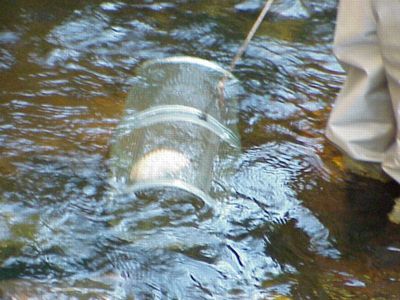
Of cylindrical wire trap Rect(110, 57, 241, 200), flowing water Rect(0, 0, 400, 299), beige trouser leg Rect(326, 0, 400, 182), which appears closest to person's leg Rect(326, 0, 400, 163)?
beige trouser leg Rect(326, 0, 400, 182)

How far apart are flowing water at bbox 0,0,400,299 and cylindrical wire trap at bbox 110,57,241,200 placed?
5.6 inches

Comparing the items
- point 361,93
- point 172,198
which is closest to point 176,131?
point 172,198

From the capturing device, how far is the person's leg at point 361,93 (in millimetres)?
2979

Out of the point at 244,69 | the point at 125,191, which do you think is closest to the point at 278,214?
the point at 125,191

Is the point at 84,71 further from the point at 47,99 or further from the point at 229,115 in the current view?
the point at 229,115

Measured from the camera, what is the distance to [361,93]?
3.05 meters

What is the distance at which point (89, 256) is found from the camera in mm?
2812

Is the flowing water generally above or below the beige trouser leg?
below

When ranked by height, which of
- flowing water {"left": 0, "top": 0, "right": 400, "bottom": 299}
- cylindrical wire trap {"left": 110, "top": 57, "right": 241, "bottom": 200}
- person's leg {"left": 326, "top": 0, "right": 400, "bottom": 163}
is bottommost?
flowing water {"left": 0, "top": 0, "right": 400, "bottom": 299}

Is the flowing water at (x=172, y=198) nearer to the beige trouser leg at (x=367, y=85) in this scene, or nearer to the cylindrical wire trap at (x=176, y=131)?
the cylindrical wire trap at (x=176, y=131)

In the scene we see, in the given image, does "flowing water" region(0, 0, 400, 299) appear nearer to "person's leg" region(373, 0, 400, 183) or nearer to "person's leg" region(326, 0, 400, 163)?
"person's leg" region(326, 0, 400, 163)

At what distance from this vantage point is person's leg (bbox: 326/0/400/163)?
298 centimetres

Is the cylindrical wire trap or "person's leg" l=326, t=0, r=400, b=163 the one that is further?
"person's leg" l=326, t=0, r=400, b=163

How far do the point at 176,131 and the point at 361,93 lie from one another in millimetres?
758
